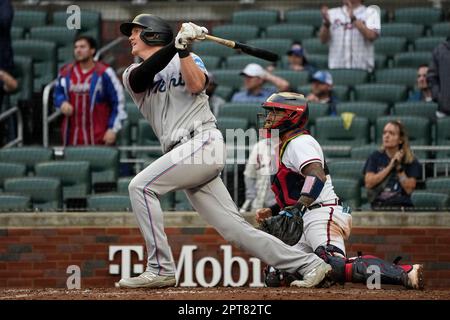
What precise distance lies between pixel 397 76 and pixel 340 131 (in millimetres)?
1596

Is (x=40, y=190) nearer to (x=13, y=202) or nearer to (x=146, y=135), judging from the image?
(x=13, y=202)

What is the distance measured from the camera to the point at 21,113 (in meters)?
12.7

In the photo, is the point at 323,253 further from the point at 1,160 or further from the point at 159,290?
the point at 1,160

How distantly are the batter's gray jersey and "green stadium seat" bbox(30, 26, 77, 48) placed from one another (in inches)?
250

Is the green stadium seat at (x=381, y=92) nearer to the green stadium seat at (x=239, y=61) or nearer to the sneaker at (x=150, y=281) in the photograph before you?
the green stadium seat at (x=239, y=61)

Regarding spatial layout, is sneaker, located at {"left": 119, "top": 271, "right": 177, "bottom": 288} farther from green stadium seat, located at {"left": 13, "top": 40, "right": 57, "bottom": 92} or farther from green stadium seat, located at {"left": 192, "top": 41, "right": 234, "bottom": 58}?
green stadium seat, located at {"left": 192, "top": 41, "right": 234, "bottom": 58}

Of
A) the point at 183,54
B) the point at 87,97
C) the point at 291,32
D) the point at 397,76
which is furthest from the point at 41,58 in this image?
the point at 183,54

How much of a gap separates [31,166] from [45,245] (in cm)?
110

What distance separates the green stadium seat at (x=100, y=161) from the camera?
1144 centimetres

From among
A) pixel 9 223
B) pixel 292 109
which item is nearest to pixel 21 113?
pixel 9 223

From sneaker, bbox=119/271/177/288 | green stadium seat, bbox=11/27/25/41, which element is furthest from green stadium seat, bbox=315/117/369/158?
green stadium seat, bbox=11/27/25/41

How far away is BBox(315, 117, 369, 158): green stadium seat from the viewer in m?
11.7

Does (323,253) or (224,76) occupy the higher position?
(224,76)

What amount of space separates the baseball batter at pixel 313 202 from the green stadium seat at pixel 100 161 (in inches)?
133
